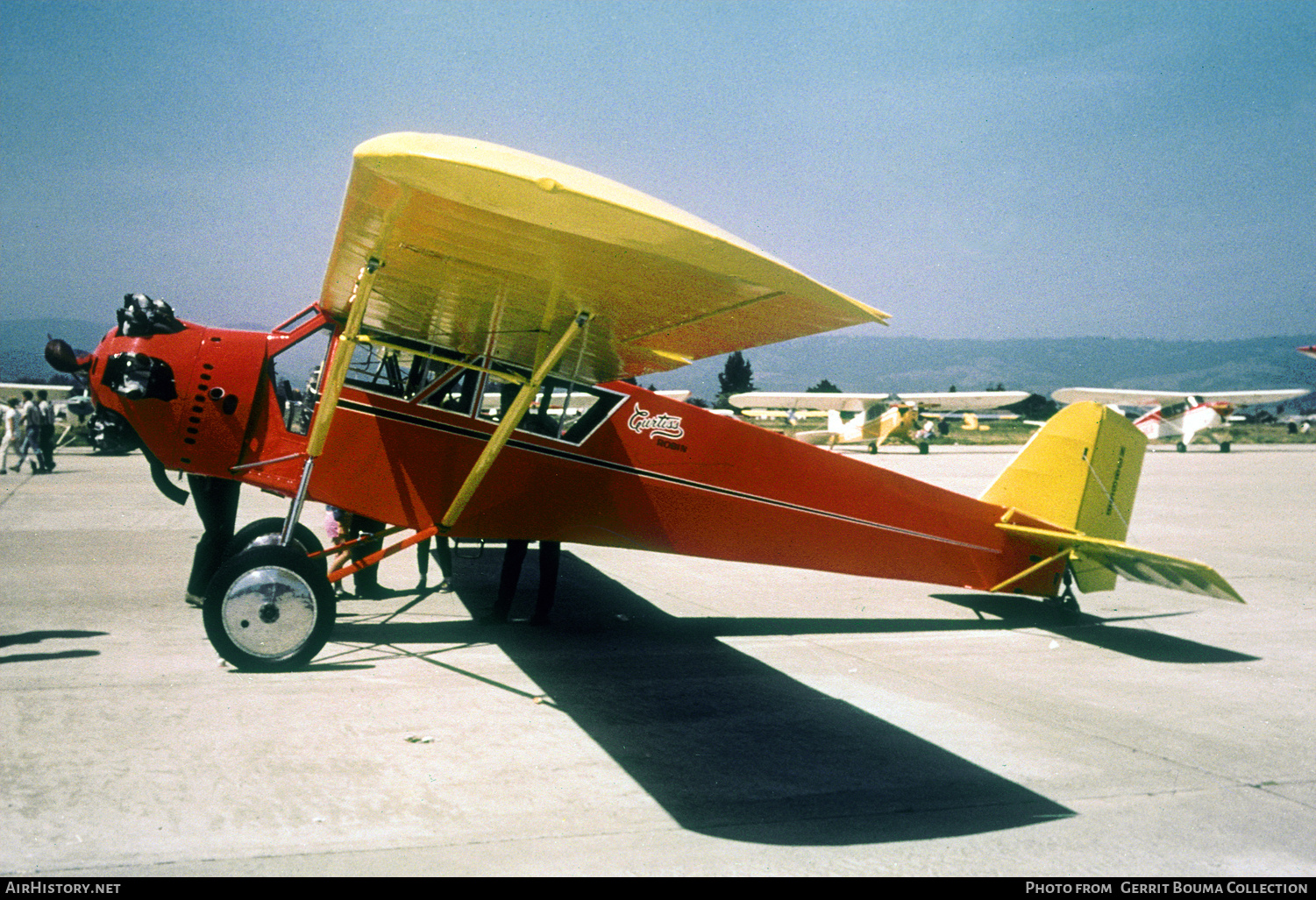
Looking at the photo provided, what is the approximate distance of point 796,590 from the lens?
9.36m

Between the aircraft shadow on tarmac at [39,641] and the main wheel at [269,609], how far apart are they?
1127 mm

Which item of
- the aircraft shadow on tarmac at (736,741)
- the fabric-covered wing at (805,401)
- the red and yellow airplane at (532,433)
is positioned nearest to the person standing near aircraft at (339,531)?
the red and yellow airplane at (532,433)

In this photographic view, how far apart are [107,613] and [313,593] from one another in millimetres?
2696

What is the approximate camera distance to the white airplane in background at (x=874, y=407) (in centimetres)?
4316

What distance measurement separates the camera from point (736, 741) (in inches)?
178

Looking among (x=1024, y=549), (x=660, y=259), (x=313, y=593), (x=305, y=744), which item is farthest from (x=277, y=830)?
(x=1024, y=549)

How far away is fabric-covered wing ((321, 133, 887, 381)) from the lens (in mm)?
2943

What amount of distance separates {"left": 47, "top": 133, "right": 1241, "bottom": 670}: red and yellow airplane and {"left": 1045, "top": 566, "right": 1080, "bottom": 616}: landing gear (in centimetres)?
6

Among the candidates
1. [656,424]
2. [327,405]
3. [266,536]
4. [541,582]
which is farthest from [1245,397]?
[327,405]

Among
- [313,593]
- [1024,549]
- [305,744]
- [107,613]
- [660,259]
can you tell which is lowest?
[107,613]

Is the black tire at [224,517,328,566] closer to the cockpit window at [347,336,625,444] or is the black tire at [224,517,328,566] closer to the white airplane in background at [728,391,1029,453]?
the cockpit window at [347,336,625,444]

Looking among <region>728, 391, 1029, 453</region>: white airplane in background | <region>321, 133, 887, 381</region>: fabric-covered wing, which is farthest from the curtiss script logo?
<region>728, 391, 1029, 453</region>: white airplane in background
